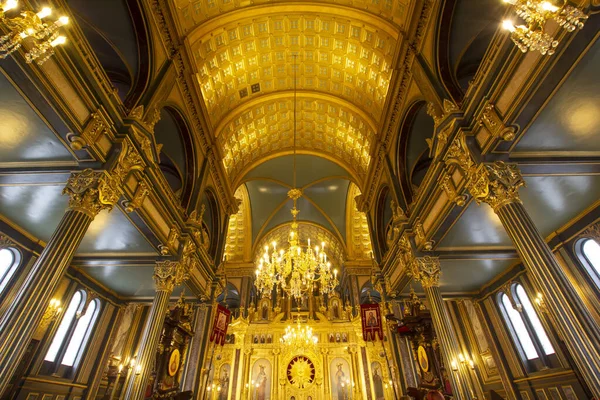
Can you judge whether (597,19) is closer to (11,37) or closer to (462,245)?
(462,245)

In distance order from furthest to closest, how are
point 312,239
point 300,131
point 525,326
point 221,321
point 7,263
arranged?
point 312,239, point 300,131, point 221,321, point 525,326, point 7,263

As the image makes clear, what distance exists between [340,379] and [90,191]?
73.1ft

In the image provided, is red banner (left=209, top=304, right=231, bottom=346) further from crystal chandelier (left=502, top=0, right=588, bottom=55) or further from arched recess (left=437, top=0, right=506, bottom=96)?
crystal chandelier (left=502, top=0, right=588, bottom=55)

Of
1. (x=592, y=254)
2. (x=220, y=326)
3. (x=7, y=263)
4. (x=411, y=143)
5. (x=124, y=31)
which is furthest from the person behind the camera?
(x=220, y=326)

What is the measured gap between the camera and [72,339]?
12758 millimetres

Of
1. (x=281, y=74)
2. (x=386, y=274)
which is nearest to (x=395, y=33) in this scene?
(x=281, y=74)

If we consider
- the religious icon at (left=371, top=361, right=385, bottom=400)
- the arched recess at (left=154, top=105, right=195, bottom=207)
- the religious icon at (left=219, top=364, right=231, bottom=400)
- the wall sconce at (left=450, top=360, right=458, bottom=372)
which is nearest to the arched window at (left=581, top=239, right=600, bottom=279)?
the wall sconce at (left=450, top=360, right=458, bottom=372)

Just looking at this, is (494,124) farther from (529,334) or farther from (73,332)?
(73,332)

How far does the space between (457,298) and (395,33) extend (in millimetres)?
12861

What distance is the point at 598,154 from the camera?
7.07 meters

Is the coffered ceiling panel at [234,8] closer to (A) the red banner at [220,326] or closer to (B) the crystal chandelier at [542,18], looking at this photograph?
(B) the crystal chandelier at [542,18]

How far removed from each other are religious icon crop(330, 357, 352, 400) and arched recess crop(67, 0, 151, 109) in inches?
885

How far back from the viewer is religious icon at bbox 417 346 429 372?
11789 mm

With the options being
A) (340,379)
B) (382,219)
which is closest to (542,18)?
(382,219)
